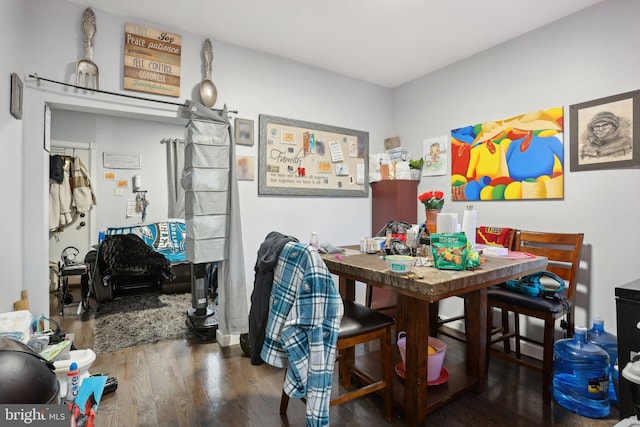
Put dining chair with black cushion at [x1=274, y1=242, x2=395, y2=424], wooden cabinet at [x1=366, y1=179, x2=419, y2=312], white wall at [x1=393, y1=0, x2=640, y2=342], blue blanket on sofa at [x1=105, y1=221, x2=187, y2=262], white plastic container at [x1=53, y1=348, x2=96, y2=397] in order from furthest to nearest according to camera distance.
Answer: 1. blue blanket on sofa at [x1=105, y1=221, x2=187, y2=262]
2. wooden cabinet at [x1=366, y1=179, x2=419, y2=312]
3. white wall at [x1=393, y1=0, x2=640, y2=342]
4. white plastic container at [x1=53, y1=348, x2=96, y2=397]
5. dining chair with black cushion at [x1=274, y1=242, x2=395, y2=424]

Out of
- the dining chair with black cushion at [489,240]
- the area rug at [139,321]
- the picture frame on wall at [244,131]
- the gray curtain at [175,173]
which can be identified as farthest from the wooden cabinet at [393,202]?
the gray curtain at [175,173]

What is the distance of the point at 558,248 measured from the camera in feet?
7.63

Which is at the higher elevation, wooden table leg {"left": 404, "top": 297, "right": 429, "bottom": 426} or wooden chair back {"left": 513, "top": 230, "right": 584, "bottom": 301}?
wooden chair back {"left": 513, "top": 230, "right": 584, "bottom": 301}

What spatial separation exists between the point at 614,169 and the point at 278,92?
2.58 meters

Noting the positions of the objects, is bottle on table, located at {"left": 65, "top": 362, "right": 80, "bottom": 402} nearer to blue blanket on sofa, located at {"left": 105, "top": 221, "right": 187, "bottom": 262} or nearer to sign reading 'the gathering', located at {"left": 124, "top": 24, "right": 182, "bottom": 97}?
sign reading 'the gathering', located at {"left": 124, "top": 24, "right": 182, "bottom": 97}

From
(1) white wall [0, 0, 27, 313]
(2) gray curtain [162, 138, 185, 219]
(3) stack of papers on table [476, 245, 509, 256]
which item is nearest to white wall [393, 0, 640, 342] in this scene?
(3) stack of papers on table [476, 245, 509, 256]

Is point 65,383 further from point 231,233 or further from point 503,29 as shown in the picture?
point 503,29

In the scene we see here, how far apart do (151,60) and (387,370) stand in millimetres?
2607

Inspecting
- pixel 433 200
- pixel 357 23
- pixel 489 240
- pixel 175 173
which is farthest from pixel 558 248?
pixel 175 173

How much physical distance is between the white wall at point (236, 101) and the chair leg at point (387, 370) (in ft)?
4.91

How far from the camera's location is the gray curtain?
4895 mm

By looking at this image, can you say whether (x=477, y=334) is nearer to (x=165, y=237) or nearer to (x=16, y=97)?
(x=16, y=97)

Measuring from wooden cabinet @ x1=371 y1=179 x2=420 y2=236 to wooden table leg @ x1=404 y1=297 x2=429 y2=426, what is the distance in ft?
5.97

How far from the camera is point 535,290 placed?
6.48 ft
